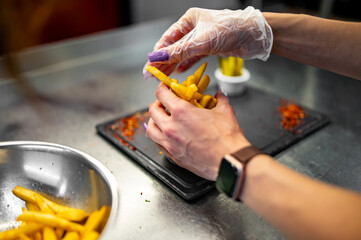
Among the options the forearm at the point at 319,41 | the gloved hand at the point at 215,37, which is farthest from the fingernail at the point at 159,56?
the forearm at the point at 319,41

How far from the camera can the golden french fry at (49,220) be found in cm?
78

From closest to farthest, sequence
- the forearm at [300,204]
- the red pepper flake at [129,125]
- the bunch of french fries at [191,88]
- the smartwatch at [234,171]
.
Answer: the forearm at [300,204] < the smartwatch at [234,171] < the bunch of french fries at [191,88] < the red pepper flake at [129,125]

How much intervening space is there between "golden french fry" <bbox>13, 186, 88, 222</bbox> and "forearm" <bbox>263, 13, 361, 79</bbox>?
0.84 meters

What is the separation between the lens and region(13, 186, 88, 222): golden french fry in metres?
0.83

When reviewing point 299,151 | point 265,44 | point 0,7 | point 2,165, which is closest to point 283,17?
point 265,44

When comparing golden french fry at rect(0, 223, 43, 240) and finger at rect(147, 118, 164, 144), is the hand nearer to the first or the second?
finger at rect(147, 118, 164, 144)

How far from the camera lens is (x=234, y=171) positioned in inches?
26.4

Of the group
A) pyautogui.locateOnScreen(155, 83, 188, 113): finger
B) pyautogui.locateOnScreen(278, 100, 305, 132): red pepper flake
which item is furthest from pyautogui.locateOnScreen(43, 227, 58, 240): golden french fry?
pyautogui.locateOnScreen(278, 100, 305, 132): red pepper flake

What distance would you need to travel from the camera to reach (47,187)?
96 cm

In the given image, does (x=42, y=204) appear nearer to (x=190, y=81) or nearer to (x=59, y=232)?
(x=59, y=232)

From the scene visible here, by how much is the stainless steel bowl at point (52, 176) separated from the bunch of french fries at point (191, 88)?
0.29m

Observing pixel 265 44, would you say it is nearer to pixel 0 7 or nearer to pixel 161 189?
pixel 161 189

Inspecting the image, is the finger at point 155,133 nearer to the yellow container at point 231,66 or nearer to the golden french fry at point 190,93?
the golden french fry at point 190,93

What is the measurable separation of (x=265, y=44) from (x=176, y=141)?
0.51 m
